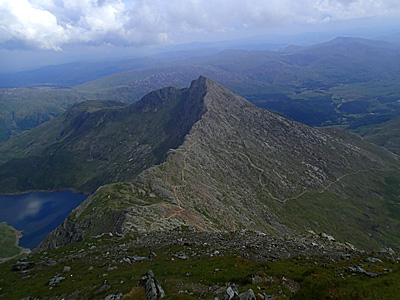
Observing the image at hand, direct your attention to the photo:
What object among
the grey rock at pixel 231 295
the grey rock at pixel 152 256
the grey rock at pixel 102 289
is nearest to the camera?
the grey rock at pixel 231 295

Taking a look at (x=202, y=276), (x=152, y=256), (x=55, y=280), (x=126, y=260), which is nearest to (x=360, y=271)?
(x=202, y=276)

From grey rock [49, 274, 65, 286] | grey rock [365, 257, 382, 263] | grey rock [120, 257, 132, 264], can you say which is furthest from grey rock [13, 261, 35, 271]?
grey rock [365, 257, 382, 263]

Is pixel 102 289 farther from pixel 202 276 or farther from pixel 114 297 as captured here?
pixel 202 276

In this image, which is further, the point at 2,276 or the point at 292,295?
the point at 2,276

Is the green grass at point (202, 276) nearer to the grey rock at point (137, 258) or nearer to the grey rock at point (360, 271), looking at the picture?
the grey rock at point (360, 271)

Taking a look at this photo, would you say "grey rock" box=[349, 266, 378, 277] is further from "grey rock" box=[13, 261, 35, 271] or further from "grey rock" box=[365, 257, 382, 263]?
"grey rock" box=[13, 261, 35, 271]

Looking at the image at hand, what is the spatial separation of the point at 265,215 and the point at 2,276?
14733cm

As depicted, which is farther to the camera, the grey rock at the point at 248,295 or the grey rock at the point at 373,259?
the grey rock at the point at 373,259

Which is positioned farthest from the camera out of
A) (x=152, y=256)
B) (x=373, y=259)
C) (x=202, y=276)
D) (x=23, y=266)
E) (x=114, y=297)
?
(x=23, y=266)

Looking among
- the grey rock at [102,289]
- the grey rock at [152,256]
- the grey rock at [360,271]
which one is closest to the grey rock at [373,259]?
the grey rock at [360,271]

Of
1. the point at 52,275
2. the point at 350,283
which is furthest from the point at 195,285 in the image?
the point at 52,275

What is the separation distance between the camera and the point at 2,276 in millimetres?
58031

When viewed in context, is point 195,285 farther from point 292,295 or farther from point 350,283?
point 350,283

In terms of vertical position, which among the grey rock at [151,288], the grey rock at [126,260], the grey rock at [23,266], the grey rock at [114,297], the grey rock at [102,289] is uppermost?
the grey rock at [151,288]
